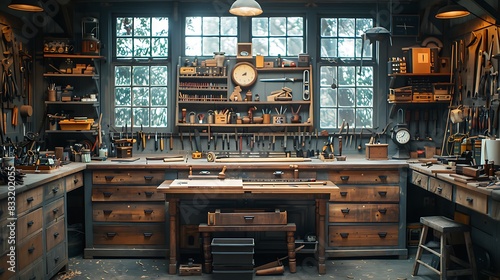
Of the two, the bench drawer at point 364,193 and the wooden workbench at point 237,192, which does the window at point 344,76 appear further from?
the wooden workbench at point 237,192

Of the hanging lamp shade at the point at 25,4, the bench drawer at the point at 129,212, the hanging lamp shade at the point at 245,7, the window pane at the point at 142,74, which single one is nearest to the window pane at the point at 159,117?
the window pane at the point at 142,74

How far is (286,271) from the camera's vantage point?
541cm

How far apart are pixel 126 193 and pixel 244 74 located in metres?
2.01

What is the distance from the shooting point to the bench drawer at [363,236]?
584cm

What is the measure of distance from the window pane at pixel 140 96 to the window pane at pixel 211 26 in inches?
41.1

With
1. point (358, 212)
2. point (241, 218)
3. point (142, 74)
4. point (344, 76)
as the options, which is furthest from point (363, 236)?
point (142, 74)

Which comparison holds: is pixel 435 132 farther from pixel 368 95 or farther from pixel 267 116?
pixel 267 116

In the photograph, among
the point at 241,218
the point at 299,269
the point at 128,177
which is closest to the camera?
the point at 241,218

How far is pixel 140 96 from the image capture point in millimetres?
6691

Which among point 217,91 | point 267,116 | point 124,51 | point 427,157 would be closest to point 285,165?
point 267,116

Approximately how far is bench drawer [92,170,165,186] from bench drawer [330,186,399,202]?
1.92 m

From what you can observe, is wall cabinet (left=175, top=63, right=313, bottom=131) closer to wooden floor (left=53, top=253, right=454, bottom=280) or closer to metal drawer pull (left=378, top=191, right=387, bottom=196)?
metal drawer pull (left=378, top=191, right=387, bottom=196)

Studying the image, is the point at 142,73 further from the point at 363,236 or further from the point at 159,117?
Result: the point at 363,236

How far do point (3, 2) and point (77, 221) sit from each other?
2.68m
